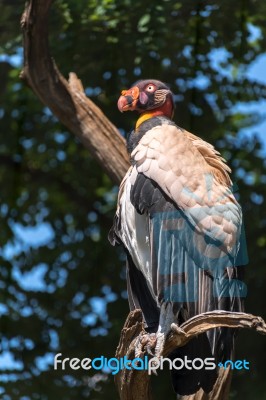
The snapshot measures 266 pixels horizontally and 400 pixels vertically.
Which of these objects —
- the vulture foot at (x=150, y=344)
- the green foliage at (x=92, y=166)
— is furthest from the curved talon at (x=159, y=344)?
the green foliage at (x=92, y=166)

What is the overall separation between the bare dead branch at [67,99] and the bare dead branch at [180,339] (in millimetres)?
1101

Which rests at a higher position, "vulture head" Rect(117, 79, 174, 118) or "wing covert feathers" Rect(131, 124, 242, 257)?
"vulture head" Rect(117, 79, 174, 118)

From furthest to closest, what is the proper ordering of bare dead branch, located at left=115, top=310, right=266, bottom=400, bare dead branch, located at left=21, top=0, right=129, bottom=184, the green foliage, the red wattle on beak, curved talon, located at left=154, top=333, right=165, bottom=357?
the green foliage, bare dead branch, located at left=21, top=0, right=129, bottom=184, the red wattle on beak, curved talon, located at left=154, top=333, right=165, bottom=357, bare dead branch, located at left=115, top=310, right=266, bottom=400

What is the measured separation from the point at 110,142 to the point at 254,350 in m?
1.43

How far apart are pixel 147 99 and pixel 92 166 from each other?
2.17m

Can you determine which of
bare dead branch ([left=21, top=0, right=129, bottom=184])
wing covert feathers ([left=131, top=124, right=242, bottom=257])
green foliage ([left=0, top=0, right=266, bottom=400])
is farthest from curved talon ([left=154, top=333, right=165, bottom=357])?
green foliage ([left=0, top=0, right=266, bottom=400])

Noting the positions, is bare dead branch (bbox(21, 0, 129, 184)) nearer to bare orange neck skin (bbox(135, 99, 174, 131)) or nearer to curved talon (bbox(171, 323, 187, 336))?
bare orange neck skin (bbox(135, 99, 174, 131))

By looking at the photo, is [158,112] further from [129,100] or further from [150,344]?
[150,344]

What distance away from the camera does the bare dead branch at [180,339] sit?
252 centimetres

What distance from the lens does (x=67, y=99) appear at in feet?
12.8

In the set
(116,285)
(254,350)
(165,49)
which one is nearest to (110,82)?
(165,49)

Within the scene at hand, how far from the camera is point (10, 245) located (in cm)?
511

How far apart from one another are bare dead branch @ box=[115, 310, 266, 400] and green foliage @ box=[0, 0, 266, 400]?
5.59ft

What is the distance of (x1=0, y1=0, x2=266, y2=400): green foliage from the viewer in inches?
181
